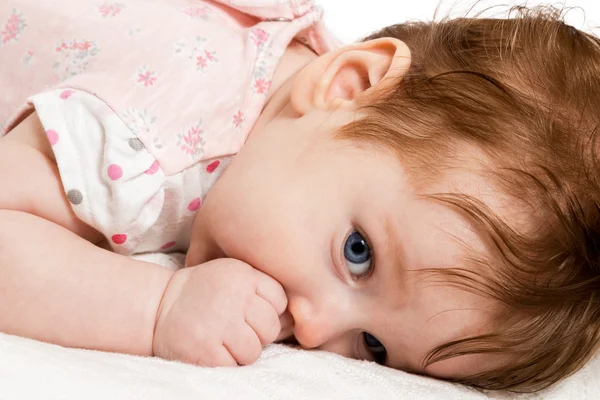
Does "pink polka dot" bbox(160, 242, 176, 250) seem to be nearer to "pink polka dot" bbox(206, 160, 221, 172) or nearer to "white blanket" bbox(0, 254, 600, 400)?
"pink polka dot" bbox(206, 160, 221, 172)

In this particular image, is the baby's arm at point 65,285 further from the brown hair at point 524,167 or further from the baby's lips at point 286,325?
the brown hair at point 524,167

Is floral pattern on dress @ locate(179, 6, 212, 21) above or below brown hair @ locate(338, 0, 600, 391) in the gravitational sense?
above

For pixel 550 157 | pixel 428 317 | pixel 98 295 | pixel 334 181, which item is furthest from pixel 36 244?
pixel 550 157

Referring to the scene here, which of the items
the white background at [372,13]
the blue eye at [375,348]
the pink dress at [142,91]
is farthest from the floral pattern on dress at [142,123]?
the white background at [372,13]

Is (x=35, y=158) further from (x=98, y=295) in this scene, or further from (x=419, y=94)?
(x=419, y=94)

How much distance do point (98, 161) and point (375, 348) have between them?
45 centimetres

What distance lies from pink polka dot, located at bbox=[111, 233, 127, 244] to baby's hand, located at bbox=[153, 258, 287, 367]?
148mm

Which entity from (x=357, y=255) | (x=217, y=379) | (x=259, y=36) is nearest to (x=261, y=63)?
(x=259, y=36)

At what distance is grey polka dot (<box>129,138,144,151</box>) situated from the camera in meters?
1.00

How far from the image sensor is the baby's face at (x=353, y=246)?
2.87ft

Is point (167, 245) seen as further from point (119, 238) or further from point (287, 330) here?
point (287, 330)

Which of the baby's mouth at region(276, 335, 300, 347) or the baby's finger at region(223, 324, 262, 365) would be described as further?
the baby's mouth at region(276, 335, 300, 347)

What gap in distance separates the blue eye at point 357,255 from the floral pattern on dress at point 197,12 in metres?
0.49

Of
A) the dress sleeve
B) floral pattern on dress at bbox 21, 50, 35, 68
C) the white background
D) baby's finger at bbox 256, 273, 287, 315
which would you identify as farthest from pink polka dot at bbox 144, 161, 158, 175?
the white background
